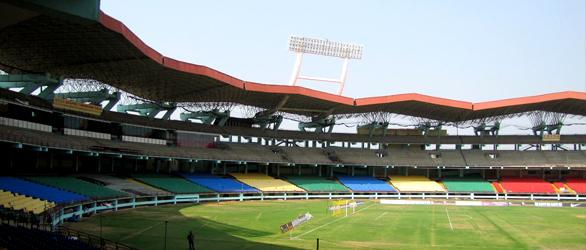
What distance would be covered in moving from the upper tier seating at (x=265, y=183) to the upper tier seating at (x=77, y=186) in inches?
970

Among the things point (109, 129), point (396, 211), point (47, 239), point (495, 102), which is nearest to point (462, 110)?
point (495, 102)

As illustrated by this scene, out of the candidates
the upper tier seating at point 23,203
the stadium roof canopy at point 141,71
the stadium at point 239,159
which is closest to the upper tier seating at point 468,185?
the stadium at point 239,159

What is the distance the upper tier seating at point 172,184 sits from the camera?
63469 mm

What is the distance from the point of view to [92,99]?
62.8 meters

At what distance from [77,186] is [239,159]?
2867cm

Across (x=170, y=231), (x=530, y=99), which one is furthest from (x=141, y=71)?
(x=530, y=99)

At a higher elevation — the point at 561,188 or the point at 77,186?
the point at 77,186

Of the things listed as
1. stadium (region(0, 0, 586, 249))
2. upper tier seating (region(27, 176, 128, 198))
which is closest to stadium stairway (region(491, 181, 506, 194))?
stadium (region(0, 0, 586, 249))

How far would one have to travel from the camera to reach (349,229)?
38719mm

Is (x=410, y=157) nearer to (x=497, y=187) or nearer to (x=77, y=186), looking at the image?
(x=497, y=187)

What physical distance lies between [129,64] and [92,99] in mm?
16336

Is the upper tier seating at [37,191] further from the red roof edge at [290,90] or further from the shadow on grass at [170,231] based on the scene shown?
the red roof edge at [290,90]

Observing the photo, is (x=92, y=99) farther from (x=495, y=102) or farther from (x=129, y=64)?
(x=495, y=102)

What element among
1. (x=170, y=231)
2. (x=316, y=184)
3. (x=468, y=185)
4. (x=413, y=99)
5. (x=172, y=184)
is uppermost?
(x=413, y=99)
